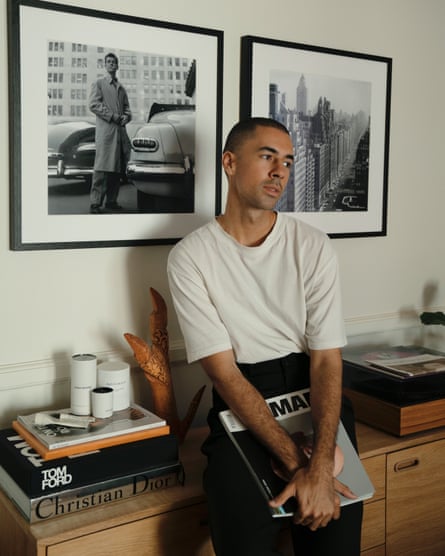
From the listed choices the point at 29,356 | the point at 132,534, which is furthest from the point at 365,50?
the point at 132,534

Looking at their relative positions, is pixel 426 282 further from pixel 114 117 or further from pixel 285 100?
pixel 114 117

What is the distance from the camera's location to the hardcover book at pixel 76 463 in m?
1.87

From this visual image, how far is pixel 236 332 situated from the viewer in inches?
87.7

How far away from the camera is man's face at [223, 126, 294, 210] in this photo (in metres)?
2.21

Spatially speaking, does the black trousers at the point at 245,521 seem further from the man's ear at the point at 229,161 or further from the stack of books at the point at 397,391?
the man's ear at the point at 229,161

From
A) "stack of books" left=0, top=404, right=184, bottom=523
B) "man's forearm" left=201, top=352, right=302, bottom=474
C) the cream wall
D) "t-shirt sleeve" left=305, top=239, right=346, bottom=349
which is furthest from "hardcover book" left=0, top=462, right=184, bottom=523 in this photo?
"t-shirt sleeve" left=305, top=239, right=346, bottom=349

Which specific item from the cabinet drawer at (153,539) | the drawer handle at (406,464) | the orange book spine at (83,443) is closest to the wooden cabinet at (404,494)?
the drawer handle at (406,464)

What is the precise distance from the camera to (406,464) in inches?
96.6

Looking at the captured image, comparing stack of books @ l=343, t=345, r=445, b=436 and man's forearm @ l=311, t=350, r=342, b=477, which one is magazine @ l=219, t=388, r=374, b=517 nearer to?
man's forearm @ l=311, t=350, r=342, b=477

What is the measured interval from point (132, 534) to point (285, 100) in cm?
155

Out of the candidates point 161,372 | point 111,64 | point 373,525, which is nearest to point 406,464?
point 373,525

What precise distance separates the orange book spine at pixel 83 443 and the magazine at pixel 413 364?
924mm

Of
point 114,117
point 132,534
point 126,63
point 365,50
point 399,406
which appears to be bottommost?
point 132,534

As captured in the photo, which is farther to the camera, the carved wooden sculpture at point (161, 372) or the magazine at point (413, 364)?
the magazine at point (413, 364)
